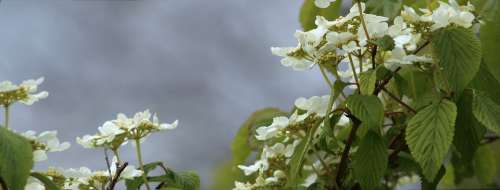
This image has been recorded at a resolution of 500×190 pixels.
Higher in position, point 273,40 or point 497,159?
point 273,40

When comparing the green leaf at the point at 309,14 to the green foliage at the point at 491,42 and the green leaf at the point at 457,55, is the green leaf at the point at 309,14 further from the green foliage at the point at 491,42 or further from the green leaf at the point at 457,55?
the green leaf at the point at 457,55

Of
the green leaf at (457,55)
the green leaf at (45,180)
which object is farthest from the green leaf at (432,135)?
the green leaf at (45,180)

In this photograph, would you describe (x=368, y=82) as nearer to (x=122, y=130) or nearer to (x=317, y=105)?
(x=317, y=105)

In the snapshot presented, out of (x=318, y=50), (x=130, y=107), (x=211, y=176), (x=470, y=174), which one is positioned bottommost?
(x=470, y=174)

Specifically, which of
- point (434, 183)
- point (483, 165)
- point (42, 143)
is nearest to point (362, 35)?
point (434, 183)

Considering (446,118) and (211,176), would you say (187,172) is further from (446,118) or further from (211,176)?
(211,176)

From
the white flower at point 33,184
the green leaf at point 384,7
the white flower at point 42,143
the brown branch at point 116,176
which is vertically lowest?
the brown branch at point 116,176

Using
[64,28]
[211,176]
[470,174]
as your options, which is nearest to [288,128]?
[470,174]
